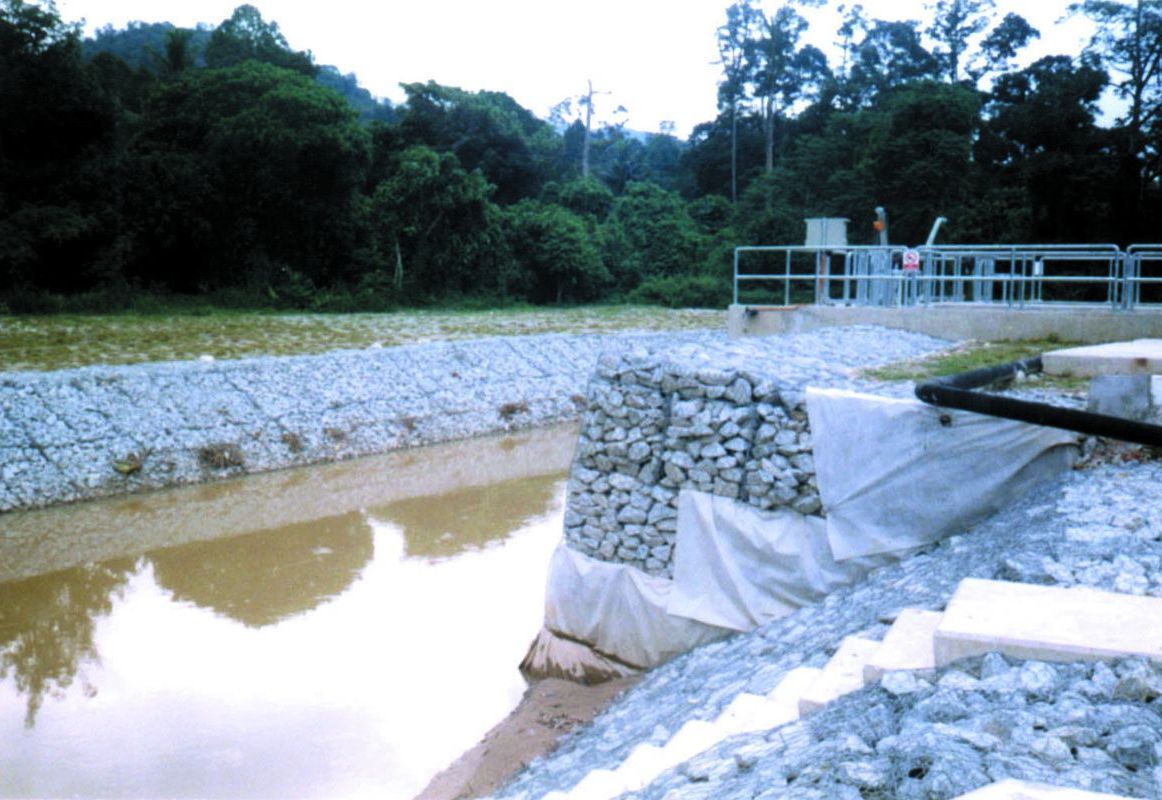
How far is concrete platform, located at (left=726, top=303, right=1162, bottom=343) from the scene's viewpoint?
1420 cm

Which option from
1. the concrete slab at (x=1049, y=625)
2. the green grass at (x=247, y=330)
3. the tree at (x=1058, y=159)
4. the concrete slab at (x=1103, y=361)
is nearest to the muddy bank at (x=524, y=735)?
the concrete slab at (x=1049, y=625)

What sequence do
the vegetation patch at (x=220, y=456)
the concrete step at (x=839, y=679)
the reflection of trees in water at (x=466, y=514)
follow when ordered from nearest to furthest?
1. the concrete step at (x=839, y=679)
2. the reflection of trees in water at (x=466, y=514)
3. the vegetation patch at (x=220, y=456)

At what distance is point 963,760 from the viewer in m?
3.16

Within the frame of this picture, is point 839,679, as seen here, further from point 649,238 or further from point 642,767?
point 649,238

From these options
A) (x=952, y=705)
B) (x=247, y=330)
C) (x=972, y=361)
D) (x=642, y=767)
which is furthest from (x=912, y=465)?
(x=247, y=330)

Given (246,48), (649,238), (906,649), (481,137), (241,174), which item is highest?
(246,48)

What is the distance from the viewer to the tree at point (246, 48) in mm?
47375

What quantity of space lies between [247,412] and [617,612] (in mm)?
10973

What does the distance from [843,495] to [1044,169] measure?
22733 millimetres

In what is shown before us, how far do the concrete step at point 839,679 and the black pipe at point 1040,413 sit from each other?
2387 millimetres

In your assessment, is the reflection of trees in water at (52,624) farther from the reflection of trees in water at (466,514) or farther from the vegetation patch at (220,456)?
the vegetation patch at (220,456)

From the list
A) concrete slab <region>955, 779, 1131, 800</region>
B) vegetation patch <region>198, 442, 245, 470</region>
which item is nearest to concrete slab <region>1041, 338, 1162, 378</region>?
concrete slab <region>955, 779, 1131, 800</region>

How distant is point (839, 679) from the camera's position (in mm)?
4539

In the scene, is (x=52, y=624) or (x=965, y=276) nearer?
(x=52, y=624)
